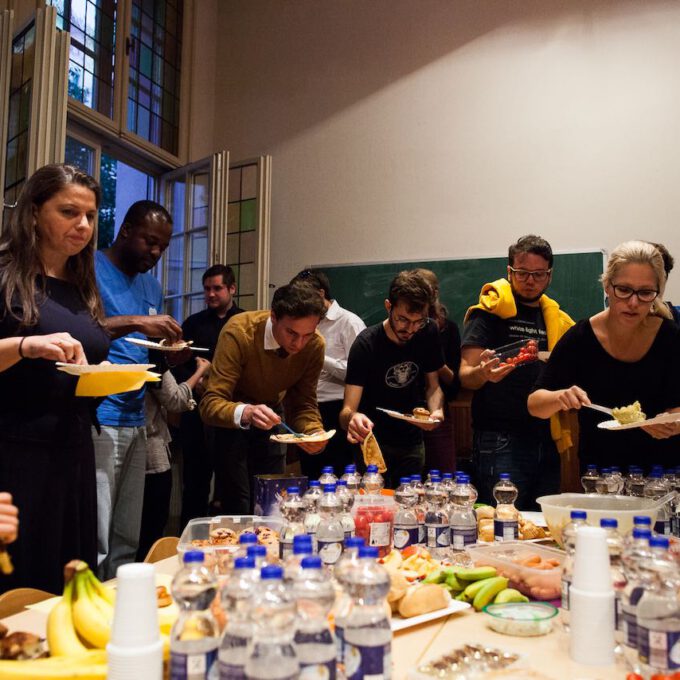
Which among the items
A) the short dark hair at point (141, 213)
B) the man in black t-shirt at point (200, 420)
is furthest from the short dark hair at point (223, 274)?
the short dark hair at point (141, 213)

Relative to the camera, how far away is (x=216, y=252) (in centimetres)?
521

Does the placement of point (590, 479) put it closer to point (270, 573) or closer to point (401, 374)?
point (401, 374)

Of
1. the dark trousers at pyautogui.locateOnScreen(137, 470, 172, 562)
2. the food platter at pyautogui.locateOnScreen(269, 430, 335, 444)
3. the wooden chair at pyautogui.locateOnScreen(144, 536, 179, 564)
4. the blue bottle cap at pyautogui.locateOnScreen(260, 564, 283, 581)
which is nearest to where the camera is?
the blue bottle cap at pyautogui.locateOnScreen(260, 564, 283, 581)

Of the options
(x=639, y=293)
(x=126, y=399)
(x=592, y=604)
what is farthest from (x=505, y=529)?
(x=126, y=399)

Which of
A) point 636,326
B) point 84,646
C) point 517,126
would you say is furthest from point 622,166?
point 84,646

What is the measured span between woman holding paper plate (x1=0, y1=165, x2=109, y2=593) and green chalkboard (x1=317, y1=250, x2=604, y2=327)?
3399 millimetres

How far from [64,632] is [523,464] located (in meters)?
2.11

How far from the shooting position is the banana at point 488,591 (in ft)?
4.71

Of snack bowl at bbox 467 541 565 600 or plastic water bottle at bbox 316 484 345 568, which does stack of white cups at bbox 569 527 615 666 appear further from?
Result: plastic water bottle at bbox 316 484 345 568

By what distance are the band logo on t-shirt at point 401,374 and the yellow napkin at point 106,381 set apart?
132 cm

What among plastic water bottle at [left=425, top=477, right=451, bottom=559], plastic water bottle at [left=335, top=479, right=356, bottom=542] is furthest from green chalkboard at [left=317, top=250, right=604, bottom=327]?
plastic water bottle at [left=425, top=477, right=451, bottom=559]

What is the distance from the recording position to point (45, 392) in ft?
6.37

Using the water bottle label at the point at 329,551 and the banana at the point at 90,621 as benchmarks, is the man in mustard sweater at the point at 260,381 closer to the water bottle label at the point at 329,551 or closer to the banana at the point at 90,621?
the water bottle label at the point at 329,551

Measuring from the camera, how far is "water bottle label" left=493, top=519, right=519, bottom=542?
1854 millimetres
